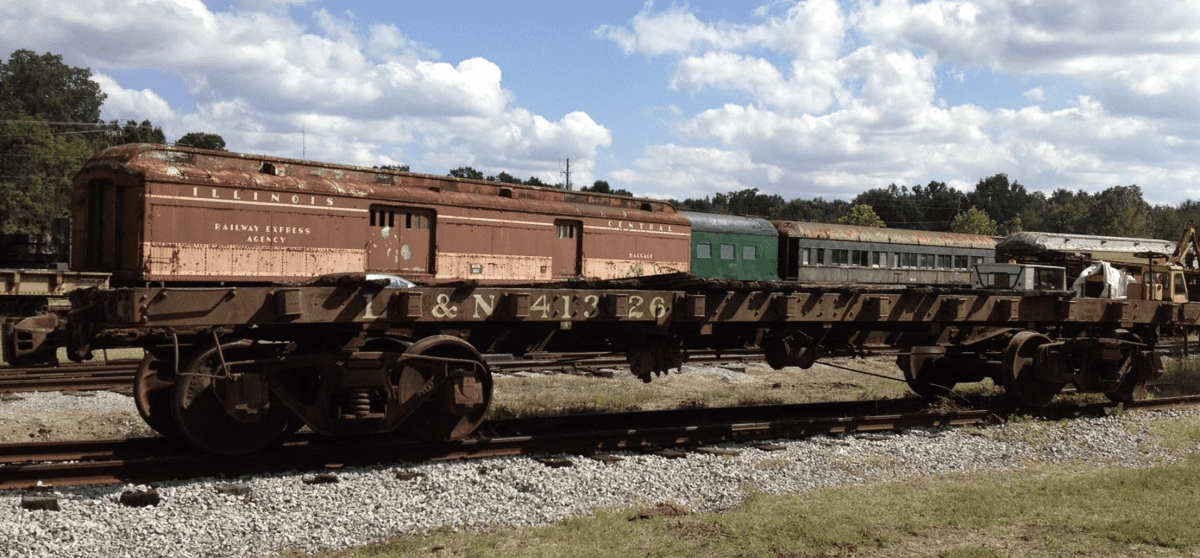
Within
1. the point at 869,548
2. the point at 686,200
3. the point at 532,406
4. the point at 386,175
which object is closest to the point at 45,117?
the point at 686,200

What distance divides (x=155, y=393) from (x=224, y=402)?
33.1 inches

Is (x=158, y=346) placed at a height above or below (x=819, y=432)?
above

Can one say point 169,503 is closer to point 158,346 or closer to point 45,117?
point 158,346

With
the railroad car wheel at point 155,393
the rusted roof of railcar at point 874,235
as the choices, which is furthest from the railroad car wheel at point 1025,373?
the rusted roof of railcar at point 874,235

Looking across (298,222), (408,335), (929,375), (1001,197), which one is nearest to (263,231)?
(298,222)

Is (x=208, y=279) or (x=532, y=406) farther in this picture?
(x=208, y=279)

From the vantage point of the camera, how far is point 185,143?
47156 millimetres

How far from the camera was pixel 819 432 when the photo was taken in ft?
31.9

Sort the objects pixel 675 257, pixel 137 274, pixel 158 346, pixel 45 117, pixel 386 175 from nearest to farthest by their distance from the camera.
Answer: pixel 158 346
pixel 137 274
pixel 386 175
pixel 675 257
pixel 45 117

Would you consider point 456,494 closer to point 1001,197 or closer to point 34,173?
point 34,173

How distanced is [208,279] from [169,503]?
9.84 metres

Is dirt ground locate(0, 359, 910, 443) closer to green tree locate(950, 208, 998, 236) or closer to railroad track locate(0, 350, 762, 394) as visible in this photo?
railroad track locate(0, 350, 762, 394)

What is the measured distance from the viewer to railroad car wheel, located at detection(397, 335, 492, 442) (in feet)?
24.7

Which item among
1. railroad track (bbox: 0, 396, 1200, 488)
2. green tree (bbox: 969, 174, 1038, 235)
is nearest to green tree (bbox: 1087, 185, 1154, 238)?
green tree (bbox: 969, 174, 1038, 235)
